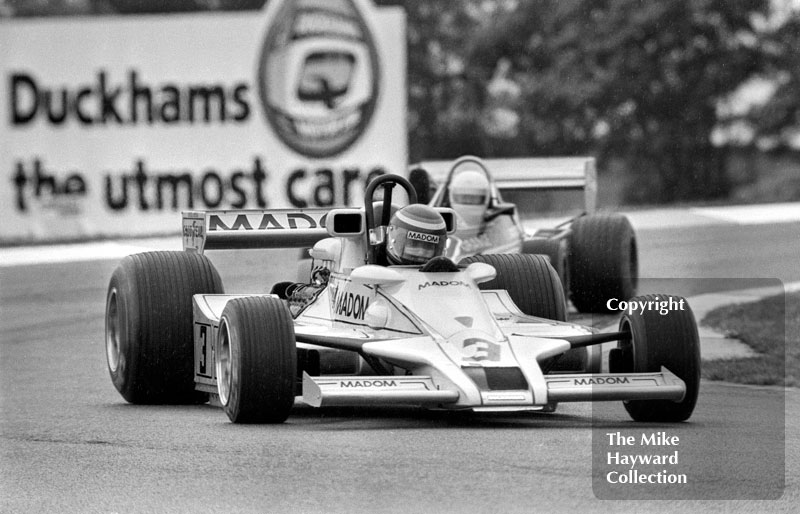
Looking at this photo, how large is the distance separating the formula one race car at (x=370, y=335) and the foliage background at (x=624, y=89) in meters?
24.6

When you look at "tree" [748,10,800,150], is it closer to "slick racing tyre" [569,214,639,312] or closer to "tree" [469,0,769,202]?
"tree" [469,0,769,202]

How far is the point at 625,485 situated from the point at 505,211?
28.6ft

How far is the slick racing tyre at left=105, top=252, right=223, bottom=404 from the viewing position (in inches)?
401

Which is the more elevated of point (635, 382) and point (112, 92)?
point (112, 92)

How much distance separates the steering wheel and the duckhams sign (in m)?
15.3

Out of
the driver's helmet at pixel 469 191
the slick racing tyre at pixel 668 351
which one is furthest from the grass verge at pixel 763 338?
the slick racing tyre at pixel 668 351

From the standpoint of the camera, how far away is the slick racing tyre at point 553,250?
15164mm

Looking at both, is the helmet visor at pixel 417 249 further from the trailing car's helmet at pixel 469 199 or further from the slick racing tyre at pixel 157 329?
the trailing car's helmet at pixel 469 199

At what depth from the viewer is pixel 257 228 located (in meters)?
11.3

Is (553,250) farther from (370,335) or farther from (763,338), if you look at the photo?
(370,335)

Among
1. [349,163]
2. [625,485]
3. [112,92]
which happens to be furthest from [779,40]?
[625,485]

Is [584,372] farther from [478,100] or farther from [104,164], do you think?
[478,100]

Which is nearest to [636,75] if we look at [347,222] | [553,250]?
[553,250]

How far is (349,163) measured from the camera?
2594 cm
